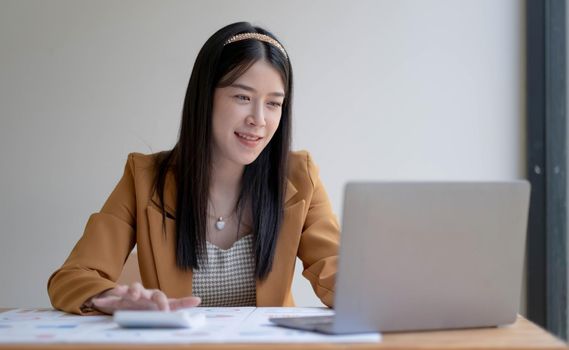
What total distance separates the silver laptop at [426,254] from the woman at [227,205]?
62cm

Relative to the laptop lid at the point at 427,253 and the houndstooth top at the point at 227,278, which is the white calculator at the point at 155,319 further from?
the houndstooth top at the point at 227,278

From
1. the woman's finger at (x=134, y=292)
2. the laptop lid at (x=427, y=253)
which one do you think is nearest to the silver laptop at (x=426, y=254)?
the laptop lid at (x=427, y=253)

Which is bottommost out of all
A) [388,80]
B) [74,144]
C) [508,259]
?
[508,259]

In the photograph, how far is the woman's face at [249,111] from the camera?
6.32 feet

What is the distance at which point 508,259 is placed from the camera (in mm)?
1237

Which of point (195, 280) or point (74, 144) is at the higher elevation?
point (74, 144)

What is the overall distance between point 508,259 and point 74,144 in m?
1.81

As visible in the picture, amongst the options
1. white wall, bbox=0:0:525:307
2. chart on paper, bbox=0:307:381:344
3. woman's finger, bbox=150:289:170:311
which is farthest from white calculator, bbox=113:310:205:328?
white wall, bbox=0:0:525:307

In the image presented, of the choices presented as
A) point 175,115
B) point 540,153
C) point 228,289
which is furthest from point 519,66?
point 228,289

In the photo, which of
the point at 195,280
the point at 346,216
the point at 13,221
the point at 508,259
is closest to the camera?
the point at 346,216

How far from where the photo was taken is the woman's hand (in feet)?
4.64

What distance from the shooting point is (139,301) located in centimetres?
145

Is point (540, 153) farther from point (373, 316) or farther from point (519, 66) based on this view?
point (373, 316)

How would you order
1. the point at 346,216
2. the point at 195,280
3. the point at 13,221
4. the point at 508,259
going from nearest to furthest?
the point at 346,216 < the point at 508,259 < the point at 195,280 < the point at 13,221
